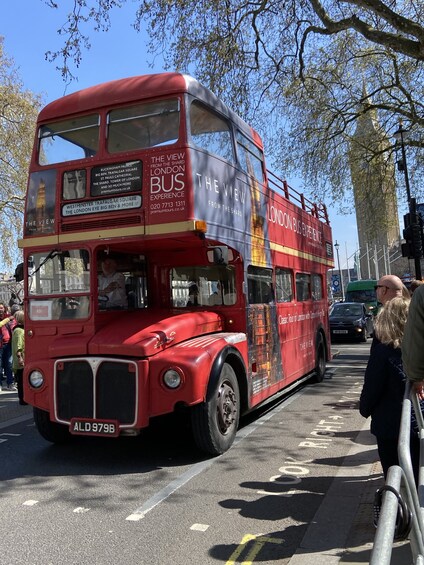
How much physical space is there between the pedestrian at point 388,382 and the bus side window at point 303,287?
20.2 ft

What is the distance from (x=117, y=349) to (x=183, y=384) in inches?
31.1

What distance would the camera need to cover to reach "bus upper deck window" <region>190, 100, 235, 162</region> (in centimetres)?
577

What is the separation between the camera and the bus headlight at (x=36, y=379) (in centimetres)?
566

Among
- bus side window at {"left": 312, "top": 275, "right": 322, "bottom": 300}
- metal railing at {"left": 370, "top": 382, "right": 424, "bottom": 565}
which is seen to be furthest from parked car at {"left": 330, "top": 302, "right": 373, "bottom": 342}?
metal railing at {"left": 370, "top": 382, "right": 424, "bottom": 565}

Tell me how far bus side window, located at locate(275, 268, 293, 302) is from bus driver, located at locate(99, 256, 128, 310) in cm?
289

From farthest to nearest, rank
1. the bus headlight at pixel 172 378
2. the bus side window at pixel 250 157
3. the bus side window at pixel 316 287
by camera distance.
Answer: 1. the bus side window at pixel 316 287
2. the bus side window at pixel 250 157
3. the bus headlight at pixel 172 378

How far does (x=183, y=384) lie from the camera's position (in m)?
5.08

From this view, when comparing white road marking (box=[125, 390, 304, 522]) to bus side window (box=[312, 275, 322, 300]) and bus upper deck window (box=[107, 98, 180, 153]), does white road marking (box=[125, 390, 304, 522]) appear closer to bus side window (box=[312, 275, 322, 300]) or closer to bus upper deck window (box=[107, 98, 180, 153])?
bus upper deck window (box=[107, 98, 180, 153])

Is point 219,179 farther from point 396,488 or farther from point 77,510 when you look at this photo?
point 396,488

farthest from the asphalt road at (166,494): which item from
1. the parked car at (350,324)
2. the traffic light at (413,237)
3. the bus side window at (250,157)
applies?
the parked car at (350,324)

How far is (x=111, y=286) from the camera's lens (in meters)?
6.10

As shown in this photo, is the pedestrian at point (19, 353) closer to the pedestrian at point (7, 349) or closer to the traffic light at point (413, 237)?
the pedestrian at point (7, 349)

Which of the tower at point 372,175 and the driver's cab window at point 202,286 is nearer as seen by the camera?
the driver's cab window at point 202,286

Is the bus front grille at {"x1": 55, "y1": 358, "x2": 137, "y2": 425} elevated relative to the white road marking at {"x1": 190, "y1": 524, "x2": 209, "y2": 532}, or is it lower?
elevated
